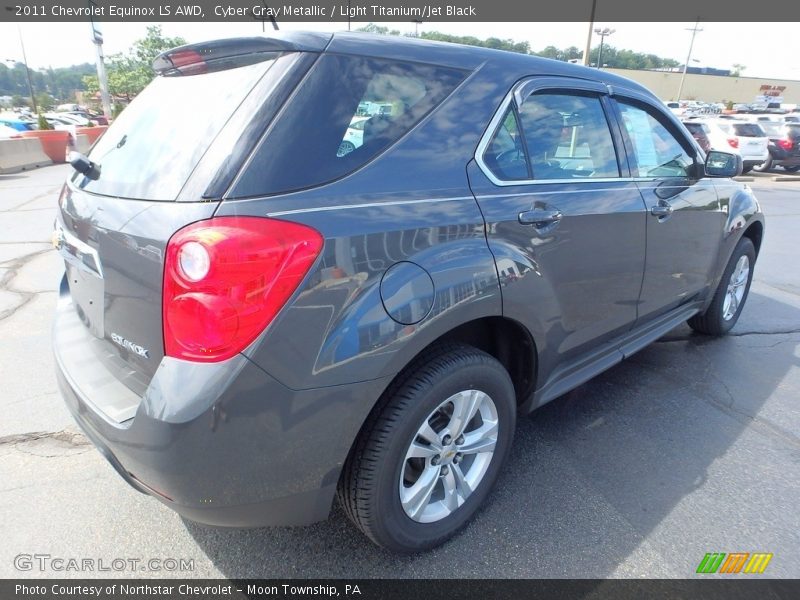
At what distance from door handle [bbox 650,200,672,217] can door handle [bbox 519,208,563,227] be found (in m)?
0.90

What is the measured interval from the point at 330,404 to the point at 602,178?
6.08 ft

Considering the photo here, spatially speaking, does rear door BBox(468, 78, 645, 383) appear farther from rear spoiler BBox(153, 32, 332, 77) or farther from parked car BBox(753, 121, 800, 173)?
parked car BBox(753, 121, 800, 173)

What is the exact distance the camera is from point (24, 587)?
193 centimetres

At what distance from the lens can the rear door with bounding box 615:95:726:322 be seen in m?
2.88

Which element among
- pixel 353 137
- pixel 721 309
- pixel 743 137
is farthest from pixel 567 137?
pixel 743 137

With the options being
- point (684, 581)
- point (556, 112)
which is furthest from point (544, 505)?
point (556, 112)

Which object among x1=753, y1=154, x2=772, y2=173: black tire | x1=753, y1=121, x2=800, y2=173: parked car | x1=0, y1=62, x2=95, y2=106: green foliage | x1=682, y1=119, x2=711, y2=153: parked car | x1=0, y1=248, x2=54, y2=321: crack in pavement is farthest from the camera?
x1=0, y1=62, x2=95, y2=106: green foliage

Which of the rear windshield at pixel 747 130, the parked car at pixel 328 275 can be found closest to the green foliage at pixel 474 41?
the parked car at pixel 328 275

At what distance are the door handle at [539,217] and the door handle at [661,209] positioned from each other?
0.90 metres

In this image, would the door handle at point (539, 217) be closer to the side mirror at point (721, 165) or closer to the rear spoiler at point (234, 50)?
the rear spoiler at point (234, 50)

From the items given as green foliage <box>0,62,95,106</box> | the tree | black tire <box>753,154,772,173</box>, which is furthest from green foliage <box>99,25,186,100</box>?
green foliage <box>0,62,95,106</box>

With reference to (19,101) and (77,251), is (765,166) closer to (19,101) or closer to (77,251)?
(77,251)

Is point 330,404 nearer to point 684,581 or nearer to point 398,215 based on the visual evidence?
point 398,215

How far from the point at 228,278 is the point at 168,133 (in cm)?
75
